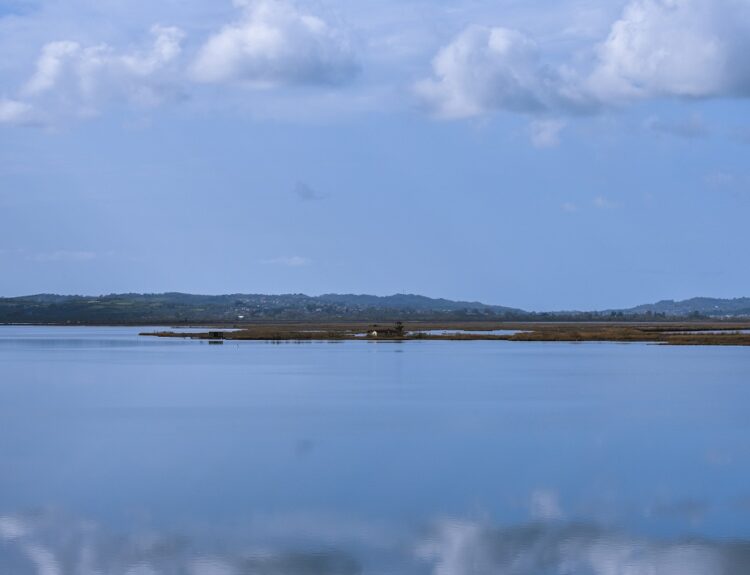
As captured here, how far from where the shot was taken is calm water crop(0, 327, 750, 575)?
41.8 ft

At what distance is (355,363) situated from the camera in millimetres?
50469

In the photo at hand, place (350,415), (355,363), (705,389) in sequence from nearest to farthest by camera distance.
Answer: (350,415) → (705,389) → (355,363)

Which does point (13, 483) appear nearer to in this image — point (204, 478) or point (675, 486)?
point (204, 478)

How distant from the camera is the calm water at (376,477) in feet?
41.8

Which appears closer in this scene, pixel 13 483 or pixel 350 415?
pixel 13 483

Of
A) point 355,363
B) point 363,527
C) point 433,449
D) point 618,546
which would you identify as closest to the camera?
point 618,546

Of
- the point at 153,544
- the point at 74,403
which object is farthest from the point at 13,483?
the point at 74,403

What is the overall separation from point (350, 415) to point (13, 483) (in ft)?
38.3

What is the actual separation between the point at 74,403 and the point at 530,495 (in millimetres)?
18934

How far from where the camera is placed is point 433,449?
21219 millimetres

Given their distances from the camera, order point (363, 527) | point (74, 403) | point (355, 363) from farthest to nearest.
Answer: point (355, 363), point (74, 403), point (363, 527)

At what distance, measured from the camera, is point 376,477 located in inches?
710

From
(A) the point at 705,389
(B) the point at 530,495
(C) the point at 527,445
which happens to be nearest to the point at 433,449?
(C) the point at 527,445

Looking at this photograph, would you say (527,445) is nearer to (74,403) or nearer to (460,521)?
(460,521)
